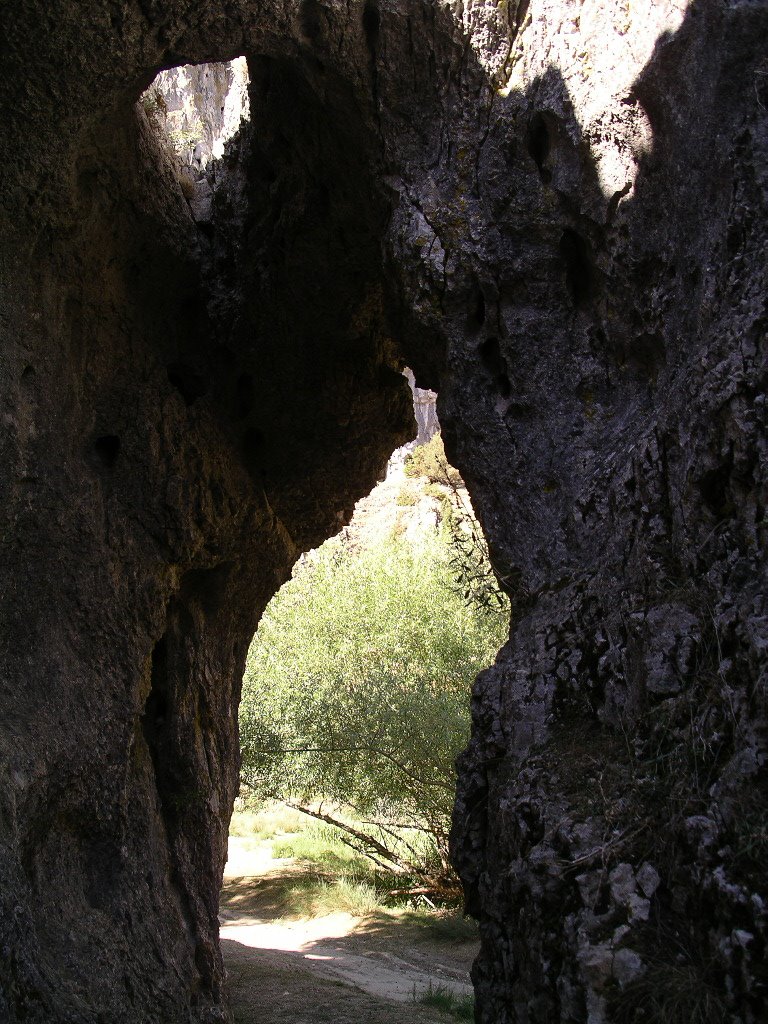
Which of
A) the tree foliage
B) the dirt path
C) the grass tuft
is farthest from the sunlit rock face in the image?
the grass tuft

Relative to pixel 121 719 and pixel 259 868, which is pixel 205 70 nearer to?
pixel 259 868

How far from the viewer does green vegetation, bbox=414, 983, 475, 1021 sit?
273 inches

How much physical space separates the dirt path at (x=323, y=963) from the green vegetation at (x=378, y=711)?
1.55 meters

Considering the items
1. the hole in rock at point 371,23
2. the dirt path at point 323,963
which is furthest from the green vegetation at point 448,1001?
the hole in rock at point 371,23

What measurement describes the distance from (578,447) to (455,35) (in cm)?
260

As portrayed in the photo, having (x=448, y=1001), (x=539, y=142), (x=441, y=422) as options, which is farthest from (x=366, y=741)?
(x=539, y=142)

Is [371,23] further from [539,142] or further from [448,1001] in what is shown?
[448,1001]

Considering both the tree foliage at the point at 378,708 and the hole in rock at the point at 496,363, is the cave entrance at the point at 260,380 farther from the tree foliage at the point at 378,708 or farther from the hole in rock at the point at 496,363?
the tree foliage at the point at 378,708

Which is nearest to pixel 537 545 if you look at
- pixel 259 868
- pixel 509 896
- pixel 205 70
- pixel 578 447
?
pixel 578 447

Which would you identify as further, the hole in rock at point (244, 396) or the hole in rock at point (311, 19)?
the hole in rock at point (244, 396)

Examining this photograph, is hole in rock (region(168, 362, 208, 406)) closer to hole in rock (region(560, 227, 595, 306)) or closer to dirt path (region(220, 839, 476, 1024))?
hole in rock (region(560, 227, 595, 306))

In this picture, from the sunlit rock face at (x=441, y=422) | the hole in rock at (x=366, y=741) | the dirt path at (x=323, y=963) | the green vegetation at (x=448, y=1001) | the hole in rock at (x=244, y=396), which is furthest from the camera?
the hole in rock at (x=366, y=741)

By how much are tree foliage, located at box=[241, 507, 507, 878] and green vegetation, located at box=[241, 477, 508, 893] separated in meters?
0.02

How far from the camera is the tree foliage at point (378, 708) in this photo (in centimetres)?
1223
